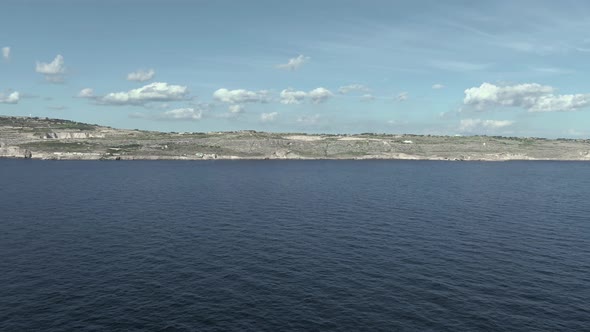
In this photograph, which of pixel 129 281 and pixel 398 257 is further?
pixel 398 257

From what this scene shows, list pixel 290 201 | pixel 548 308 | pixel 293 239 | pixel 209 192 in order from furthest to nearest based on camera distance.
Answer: pixel 209 192
pixel 290 201
pixel 293 239
pixel 548 308

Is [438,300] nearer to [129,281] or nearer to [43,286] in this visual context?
[129,281]

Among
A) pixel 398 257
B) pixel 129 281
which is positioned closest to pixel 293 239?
pixel 398 257

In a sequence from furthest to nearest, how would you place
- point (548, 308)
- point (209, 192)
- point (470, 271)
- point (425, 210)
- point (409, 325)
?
point (209, 192) → point (425, 210) → point (470, 271) → point (548, 308) → point (409, 325)

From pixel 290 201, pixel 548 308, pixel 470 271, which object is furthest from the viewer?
pixel 290 201

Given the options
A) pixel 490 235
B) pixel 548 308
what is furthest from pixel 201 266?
pixel 490 235

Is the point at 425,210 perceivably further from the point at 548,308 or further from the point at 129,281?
the point at 129,281
